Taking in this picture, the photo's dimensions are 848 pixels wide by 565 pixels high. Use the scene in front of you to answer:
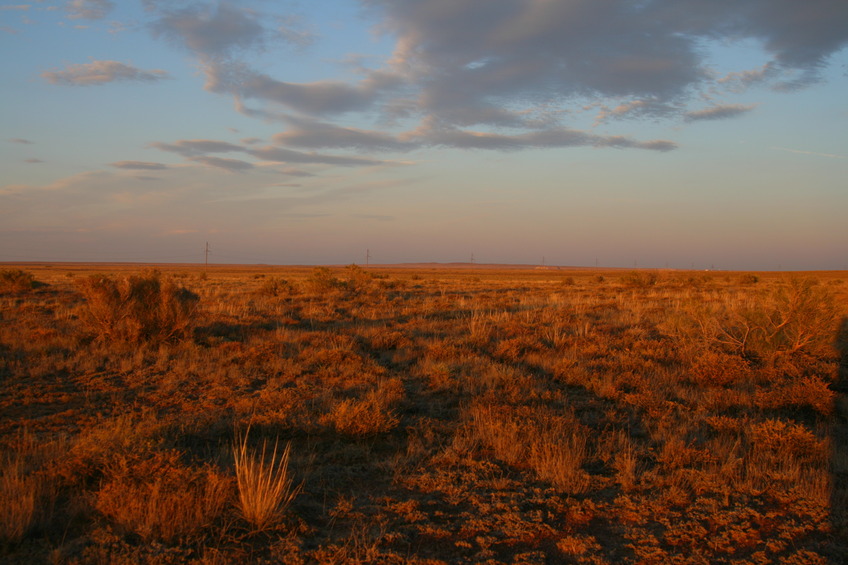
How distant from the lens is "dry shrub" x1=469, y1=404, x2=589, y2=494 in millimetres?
4926

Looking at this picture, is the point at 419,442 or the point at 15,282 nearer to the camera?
the point at 419,442

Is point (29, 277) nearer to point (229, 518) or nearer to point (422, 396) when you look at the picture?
point (422, 396)

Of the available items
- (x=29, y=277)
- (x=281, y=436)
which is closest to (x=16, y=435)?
(x=281, y=436)

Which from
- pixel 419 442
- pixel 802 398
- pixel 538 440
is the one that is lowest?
pixel 419 442

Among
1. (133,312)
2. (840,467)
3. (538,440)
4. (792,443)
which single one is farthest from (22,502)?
(133,312)

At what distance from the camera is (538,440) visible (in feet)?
18.1

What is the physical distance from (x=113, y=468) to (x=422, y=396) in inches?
165

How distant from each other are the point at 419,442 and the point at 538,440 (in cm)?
127

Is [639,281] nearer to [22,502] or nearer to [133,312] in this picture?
[133,312]

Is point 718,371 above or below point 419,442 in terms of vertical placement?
above

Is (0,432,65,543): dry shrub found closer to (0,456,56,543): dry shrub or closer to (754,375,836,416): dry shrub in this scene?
(0,456,56,543): dry shrub

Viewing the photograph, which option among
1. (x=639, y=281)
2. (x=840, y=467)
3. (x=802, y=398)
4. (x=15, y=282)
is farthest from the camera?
(x=639, y=281)

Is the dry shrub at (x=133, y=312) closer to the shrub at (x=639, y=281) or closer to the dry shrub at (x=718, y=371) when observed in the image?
the dry shrub at (x=718, y=371)

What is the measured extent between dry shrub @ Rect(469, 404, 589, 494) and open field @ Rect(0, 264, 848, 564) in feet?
0.10
